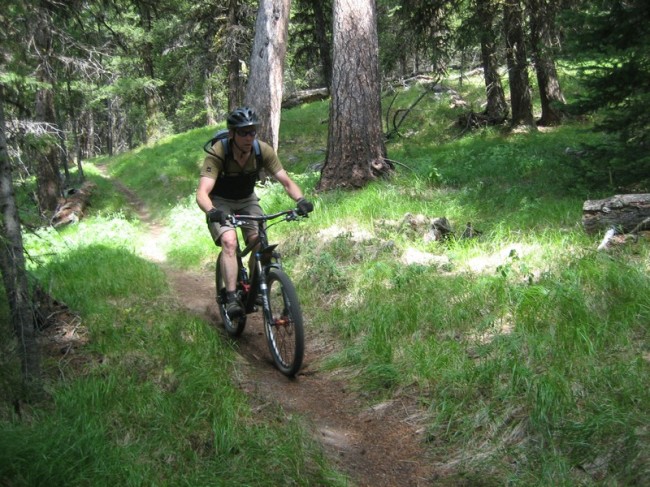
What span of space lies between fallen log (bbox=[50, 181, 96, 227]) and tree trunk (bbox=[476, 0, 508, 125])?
476 inches

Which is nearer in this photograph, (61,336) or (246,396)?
(246,396)

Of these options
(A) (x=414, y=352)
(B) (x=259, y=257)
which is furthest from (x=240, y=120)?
(A) (x=414, y=352)

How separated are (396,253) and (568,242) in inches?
81.9

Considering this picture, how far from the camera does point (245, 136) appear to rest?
521cm

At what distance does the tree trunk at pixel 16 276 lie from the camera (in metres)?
3.63

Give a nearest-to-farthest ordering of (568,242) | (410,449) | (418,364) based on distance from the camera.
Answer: (410,449) < (418,364) < (568,242)

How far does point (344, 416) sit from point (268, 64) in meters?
10.3

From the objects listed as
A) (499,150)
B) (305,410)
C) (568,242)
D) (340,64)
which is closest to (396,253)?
(568,242)

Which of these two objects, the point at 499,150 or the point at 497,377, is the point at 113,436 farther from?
the point at 499,150

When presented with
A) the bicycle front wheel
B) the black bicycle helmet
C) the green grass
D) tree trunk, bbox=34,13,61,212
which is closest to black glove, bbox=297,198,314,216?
the bicycle front wheel

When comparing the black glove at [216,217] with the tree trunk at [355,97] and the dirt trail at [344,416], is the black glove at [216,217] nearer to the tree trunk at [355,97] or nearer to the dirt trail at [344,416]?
the dirt trail at [344,416]

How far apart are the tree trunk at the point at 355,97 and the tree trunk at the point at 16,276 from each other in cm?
662

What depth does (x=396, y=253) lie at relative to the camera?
22.8 feet

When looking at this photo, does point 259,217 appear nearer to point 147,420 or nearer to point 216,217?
point 216,217
